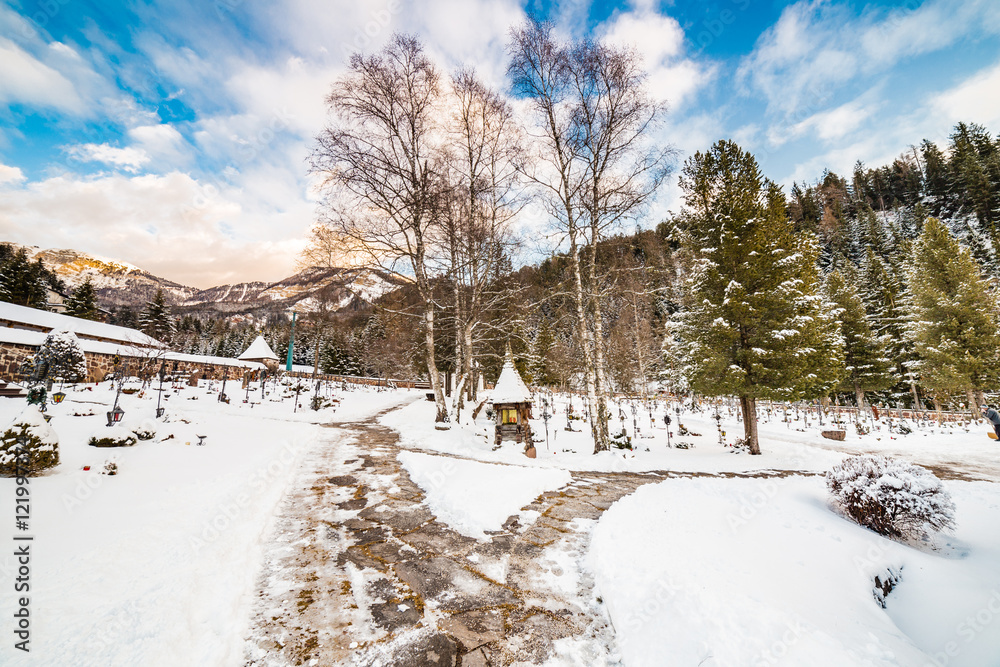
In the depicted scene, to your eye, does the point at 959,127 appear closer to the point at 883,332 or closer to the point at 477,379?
the point at 883,332

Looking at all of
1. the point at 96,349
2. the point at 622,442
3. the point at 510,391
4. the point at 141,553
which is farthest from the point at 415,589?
the point at 96,349

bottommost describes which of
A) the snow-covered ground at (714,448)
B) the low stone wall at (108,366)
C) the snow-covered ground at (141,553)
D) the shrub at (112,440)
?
the snow-covered ground at (714,448)

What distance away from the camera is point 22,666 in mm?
2105

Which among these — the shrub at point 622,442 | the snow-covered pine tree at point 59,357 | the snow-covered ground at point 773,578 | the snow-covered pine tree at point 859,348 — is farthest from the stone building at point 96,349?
the snow-covered pine tree at point 859,348

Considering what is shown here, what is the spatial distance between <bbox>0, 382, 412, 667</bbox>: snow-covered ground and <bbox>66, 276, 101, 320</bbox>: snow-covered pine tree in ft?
172

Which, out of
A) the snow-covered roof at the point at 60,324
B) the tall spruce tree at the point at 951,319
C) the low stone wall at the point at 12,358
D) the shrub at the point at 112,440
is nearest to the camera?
the shrub at the point at 112,440

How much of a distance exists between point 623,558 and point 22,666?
467 cm

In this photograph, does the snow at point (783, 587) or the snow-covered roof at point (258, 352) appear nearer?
the snow at point (783, 587)

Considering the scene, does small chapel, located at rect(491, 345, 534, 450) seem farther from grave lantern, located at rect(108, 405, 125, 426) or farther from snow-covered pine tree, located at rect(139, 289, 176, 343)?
snow-covered pine tree, located at rect(139, 289, 176, 343)

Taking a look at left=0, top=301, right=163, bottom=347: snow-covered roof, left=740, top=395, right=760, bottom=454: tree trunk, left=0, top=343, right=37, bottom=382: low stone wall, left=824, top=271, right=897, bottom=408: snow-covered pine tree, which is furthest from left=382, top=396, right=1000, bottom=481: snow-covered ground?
left=0, top=301, right=163, bottom=347: snow-covered roof

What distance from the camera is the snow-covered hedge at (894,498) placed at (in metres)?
4.35

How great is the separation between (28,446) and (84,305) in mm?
58025

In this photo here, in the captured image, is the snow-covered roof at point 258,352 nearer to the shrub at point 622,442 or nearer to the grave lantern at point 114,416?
the grave lantern at point 114,416

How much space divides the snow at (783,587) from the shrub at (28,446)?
7660 millimetres
